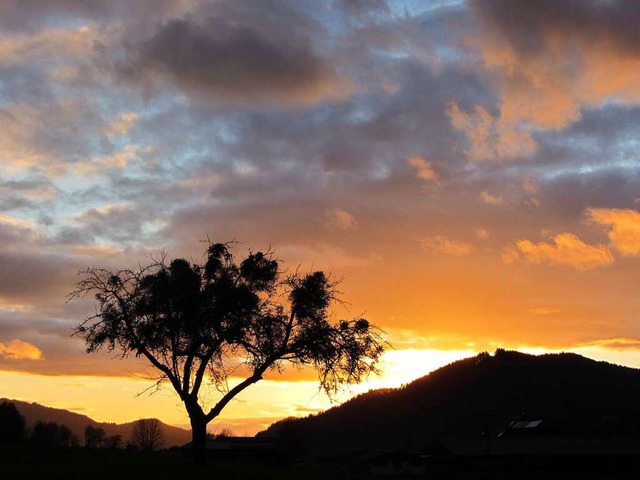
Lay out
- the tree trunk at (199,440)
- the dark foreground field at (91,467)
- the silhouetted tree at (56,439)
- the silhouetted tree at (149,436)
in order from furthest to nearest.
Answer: the silhouetted tree at (149,436) < the silhouetted tree at (56,439) < the tree trunk at (199,440) < the dark foreground field at (91,467)

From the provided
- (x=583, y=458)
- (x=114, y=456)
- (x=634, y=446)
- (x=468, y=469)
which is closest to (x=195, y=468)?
(x=114, y=456)

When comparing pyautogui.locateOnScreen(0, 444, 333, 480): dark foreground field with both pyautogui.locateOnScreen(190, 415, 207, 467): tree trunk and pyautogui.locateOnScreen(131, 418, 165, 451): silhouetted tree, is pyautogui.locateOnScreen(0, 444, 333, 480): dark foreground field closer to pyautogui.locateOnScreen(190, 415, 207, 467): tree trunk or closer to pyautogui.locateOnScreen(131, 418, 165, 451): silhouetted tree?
pyautogui.locateOnScreen(190, 415, 207, 467): tree trunk

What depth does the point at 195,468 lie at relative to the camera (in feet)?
103

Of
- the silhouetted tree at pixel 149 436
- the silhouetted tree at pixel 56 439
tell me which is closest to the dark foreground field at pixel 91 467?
the silhouetted tree at pixel 56 439

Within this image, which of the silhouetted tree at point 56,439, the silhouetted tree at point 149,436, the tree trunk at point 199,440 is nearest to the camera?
the tree trunk at point 199,440

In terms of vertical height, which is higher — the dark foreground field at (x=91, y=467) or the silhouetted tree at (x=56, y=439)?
the silhouetted tree at (x=56, y=439)

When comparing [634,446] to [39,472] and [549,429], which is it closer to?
[549,429]

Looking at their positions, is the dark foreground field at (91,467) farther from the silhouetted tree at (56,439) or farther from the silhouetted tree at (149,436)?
the silhouetted tree at (149,436)

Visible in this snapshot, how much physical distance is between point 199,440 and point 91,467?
364 inches

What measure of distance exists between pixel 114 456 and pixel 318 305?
42.5ft

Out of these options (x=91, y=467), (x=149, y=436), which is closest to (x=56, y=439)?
(x=91, y=467)

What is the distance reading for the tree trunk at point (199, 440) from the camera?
34.7 m

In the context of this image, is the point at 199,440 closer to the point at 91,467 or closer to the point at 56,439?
the point at 91,467

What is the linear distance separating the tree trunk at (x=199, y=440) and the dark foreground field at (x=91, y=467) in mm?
1624
